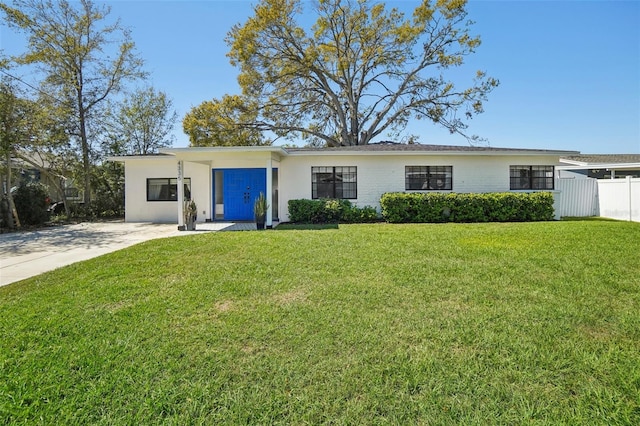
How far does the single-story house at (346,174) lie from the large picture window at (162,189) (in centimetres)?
6

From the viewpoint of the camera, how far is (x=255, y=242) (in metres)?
7.59

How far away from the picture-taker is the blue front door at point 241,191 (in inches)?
545

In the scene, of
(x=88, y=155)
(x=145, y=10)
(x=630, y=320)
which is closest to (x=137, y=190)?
(x=88, y=155)

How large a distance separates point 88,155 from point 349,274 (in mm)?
18257

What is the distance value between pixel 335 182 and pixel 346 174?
0.55 metres

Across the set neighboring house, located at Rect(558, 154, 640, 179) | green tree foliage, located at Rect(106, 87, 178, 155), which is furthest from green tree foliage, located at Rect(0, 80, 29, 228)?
neighboring house, located at Rect(558, 154, 640, 179)

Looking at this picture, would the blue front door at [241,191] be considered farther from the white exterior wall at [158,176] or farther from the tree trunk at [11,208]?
the tree trunk at [11,208]

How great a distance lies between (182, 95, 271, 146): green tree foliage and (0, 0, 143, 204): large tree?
14.0 ft

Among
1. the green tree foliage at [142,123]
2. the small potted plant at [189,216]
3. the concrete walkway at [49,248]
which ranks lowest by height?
the concrete walkway at [49,248]

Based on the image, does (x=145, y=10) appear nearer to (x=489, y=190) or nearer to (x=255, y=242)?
(x=255, y=242)

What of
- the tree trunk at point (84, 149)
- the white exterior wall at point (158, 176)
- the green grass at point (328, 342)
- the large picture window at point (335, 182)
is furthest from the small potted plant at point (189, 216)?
the tree trunk at point (84, 149)

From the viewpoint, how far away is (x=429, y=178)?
13586mm

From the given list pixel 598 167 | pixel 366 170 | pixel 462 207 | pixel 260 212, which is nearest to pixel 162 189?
pixel 260 212

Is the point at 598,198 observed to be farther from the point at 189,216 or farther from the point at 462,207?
the point at 189,216
